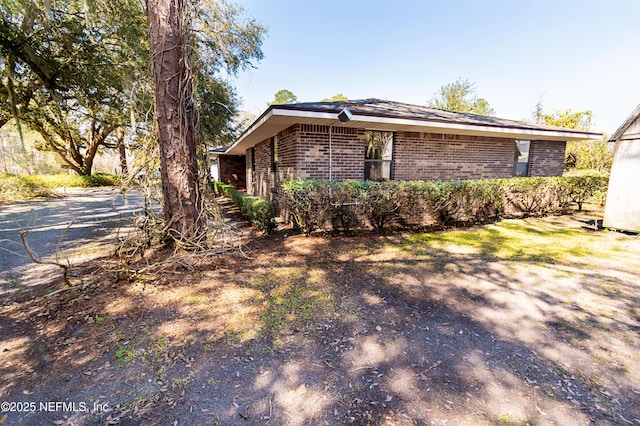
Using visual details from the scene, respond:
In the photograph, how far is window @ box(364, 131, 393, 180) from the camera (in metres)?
7.93

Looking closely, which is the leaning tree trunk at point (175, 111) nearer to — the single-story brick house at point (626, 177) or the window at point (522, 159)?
the single-story brick house at point (626, 177)

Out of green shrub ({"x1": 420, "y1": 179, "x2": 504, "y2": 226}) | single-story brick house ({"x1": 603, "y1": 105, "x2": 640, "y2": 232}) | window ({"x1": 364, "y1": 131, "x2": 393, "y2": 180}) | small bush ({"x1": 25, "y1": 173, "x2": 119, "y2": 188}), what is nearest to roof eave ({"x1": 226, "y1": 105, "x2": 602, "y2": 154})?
window ({"x1": 364, "y1": 131, "x2": 393, "y2": 180})

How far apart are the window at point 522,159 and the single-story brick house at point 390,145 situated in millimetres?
39

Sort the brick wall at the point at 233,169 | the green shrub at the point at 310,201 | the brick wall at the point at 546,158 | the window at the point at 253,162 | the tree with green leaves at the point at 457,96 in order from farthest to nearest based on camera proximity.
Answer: the tree with green leaves at the point at 457,96, the brick wall at the point at 233,169, the window at the point at 253,162, the brick wall at the point at 546,158, the green shrub at the point at 310,201

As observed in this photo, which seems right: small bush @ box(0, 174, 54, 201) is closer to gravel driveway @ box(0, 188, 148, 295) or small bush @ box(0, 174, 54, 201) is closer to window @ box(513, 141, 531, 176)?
gravel driveway @ box(0, 188, 148, 295)

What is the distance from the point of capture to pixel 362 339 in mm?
2643

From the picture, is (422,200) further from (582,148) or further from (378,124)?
(582,148)

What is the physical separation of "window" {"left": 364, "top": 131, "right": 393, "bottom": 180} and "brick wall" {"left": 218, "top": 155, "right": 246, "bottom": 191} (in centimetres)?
1483

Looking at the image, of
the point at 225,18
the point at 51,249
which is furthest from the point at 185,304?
the point at 225,18

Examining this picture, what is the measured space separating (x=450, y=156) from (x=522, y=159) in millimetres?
3883

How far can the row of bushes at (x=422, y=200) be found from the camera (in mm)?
5992

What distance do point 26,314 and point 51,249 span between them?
138 inches

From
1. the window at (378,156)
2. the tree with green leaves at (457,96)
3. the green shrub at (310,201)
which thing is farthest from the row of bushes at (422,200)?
the tree with green leaves at (457,96)

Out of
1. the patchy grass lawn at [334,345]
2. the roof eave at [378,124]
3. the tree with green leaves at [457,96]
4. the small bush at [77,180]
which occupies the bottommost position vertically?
the patchy grass lawn at [334,345]
